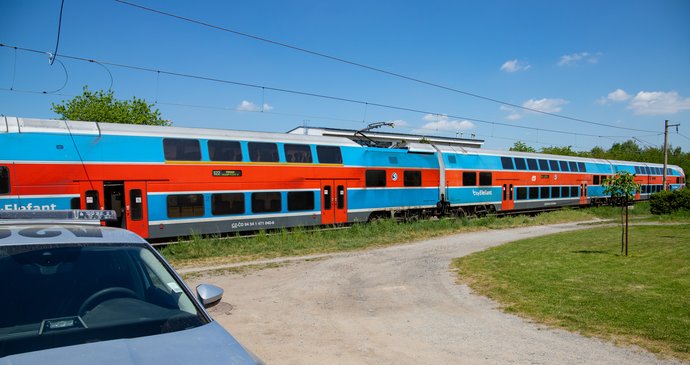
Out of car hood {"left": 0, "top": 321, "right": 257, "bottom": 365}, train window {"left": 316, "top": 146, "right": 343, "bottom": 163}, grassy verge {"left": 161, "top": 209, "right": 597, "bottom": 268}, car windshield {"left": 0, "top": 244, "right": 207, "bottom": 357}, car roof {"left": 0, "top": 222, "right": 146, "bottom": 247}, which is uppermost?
train window {"left": 316, "top": 146, "right": 343, "bottom": 163}

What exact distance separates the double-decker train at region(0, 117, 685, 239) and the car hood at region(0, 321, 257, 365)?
478 inches

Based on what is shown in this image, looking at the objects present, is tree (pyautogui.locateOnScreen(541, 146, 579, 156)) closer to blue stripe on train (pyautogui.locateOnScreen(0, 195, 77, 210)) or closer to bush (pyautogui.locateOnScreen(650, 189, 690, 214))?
bush (pyautogui.locateOnScreen(650, 189, 690, 214))

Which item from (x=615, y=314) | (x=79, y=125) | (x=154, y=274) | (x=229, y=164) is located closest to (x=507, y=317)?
(x=615, y=314)

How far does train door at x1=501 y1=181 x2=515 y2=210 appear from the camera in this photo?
27.7 meters

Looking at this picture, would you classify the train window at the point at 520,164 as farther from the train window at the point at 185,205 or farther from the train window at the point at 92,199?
the train window at the point at 92,199

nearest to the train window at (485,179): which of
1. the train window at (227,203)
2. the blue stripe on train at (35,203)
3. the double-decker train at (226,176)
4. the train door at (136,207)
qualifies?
the double-decker train at (226,176)

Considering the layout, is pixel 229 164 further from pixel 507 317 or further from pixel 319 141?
pixel 507 317

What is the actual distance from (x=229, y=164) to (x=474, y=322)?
11439 millimetres

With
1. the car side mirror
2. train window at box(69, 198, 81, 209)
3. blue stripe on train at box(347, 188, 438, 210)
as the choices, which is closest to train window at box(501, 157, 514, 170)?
blue stripe on train at box(347, 188, 438, 210)

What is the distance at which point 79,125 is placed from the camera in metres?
13.8

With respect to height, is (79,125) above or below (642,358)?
above

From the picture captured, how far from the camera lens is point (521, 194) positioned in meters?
29.1

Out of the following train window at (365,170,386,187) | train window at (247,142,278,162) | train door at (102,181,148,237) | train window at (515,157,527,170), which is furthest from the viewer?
train window at (515,157,527,170)

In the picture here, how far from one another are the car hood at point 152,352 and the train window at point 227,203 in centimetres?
1354
